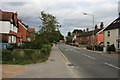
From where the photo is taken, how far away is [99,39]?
5950cm

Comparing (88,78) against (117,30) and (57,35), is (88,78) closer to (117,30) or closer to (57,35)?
(57,35)

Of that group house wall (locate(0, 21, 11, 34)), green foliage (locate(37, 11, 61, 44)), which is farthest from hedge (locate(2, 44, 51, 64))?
house wall (locate(0, 21, 11, 34))

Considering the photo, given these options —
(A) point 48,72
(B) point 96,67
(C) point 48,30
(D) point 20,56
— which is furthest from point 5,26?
(A) point 48,72

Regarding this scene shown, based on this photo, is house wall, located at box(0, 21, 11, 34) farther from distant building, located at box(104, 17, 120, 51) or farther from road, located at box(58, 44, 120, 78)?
distant building, located at box(104, 17, 120, 51)

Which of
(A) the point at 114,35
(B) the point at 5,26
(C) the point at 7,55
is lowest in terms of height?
(C) the point at 7,55

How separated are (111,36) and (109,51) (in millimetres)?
5894

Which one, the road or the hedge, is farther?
the hedge

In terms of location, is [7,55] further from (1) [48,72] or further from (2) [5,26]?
(2) [5,26]

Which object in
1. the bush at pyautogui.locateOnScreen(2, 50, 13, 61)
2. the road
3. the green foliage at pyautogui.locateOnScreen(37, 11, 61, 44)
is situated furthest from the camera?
the green foliage at pyautogui.locateOnScreen(37, 11, 61, 44)

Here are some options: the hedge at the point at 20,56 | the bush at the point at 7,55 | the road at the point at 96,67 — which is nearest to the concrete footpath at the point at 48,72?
the road at the point at 96,67

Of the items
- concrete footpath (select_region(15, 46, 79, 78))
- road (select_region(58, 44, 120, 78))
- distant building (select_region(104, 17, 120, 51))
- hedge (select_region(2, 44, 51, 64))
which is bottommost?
road (select_region(58, 44, 120, 78))

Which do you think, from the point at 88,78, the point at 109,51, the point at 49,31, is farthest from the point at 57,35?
the point at 88,78

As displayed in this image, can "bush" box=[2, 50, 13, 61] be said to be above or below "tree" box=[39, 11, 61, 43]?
below

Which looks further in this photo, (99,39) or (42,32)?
→ (99,39)
